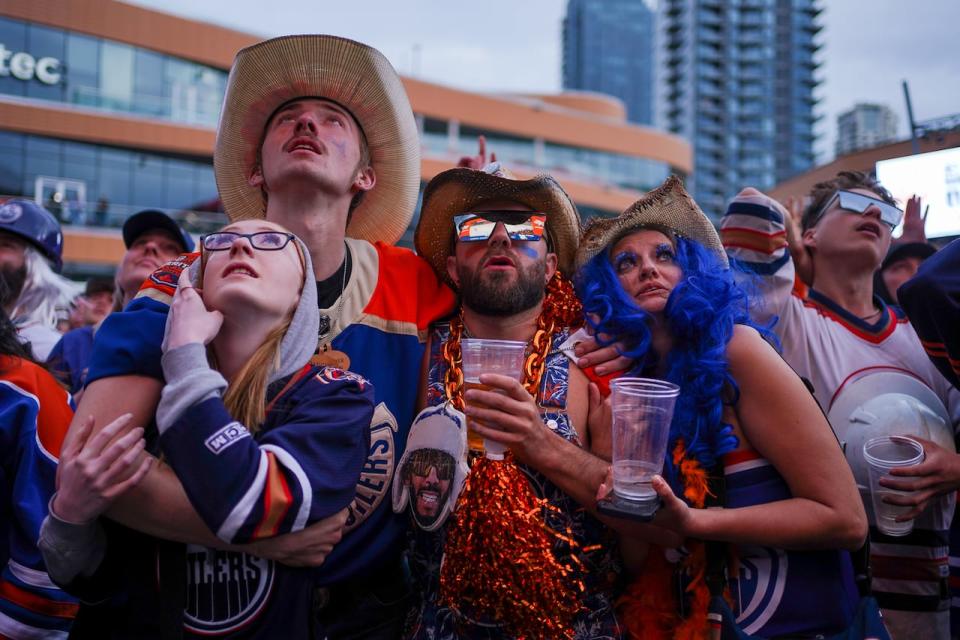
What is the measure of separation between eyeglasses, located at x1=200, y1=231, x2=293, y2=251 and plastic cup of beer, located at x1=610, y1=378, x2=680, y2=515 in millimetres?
1081

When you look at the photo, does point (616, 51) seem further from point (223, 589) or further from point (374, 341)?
point (223, 589)

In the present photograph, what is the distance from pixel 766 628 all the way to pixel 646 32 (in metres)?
164

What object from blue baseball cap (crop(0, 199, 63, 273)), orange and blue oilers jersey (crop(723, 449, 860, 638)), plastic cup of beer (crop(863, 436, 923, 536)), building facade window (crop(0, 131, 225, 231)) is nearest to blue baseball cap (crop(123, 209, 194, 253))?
blue baseball cap (crop(0, 199, 63, 273))

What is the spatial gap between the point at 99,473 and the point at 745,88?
110 meters

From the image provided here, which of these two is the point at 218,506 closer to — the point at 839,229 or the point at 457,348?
the point at 457,348

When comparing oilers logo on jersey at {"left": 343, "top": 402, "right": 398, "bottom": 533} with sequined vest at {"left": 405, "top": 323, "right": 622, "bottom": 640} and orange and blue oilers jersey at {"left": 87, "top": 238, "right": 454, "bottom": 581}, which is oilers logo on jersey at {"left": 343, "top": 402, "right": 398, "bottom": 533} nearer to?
orange and blue oilers jersey at {"left": 87, "top": 238, "right": 454, "bottom": 581}

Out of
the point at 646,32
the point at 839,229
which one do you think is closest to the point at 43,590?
the point at 839,229

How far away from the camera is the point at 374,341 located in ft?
8.52

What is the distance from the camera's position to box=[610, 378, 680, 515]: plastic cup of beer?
6.20 ft

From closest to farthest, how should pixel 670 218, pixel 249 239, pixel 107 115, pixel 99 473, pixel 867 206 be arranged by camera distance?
pixel 99 473
pixel 249 239
pixel 670 218
pixel 867 206
pixel 107 115

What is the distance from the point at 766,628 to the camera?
2.11 metres

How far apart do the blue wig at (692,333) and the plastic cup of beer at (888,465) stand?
1.84ft

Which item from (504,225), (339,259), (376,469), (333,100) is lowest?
(376,469)

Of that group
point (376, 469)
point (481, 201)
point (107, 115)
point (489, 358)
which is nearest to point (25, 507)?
point (376, 469)
